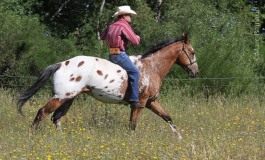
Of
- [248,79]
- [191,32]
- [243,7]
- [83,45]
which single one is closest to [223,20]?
[191,32]

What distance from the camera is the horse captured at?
1003 cm

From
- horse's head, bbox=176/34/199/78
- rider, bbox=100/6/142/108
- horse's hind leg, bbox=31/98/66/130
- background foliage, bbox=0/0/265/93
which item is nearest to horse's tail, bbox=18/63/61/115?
horse's hind leg, bbox=31/98/66/130

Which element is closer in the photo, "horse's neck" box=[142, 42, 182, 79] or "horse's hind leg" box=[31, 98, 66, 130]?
"horse's hind leg" box=[31, 98, 66, 130]

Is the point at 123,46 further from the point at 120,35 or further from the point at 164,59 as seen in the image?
the point at 164,59

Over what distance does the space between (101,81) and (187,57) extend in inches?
76.1

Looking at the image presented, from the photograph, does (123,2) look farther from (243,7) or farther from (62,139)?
(62,139)

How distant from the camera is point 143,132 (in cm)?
991

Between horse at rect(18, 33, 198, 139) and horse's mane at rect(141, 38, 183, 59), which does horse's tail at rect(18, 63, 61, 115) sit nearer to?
horse at rect(18, 33, 198, 139)

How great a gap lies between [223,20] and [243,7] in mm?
12643

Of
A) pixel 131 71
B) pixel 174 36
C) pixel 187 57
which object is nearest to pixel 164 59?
pixel 187 57

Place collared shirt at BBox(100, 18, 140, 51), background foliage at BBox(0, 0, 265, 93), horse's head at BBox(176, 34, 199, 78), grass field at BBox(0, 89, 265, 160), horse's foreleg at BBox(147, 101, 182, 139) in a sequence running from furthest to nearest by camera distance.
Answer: background foliage at BBox(0, 0, 265, 93) → horse's head at BBox(176, 34, 199, 78) → horse's foreleg at BBox(147, 101, 182, 139) → collared shirt at BBox(100, 18, 140, 51) → grass field at BBox(0, 89, 265, 160)

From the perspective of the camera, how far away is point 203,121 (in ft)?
37.2

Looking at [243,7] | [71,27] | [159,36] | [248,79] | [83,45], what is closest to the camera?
[248,79]

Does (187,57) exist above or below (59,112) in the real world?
above
